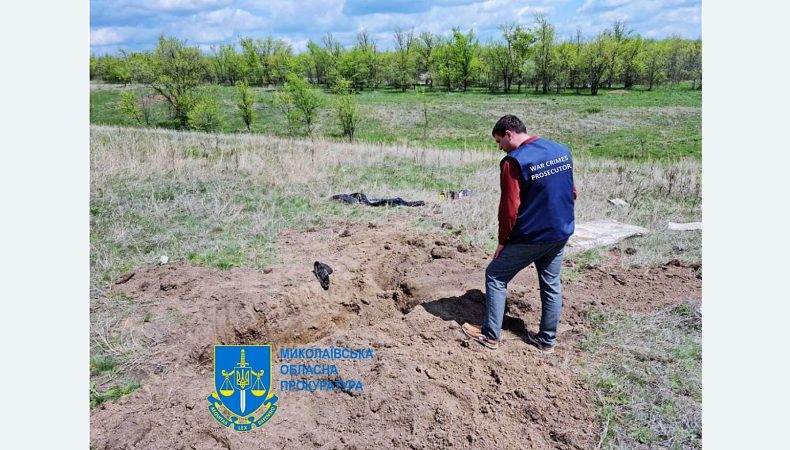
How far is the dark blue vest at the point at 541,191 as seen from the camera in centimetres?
351

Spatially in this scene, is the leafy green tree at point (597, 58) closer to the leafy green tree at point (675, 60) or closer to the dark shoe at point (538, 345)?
the leafy green tree at point (675, 60)

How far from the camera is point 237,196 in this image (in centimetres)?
788

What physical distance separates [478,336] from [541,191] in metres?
1.29

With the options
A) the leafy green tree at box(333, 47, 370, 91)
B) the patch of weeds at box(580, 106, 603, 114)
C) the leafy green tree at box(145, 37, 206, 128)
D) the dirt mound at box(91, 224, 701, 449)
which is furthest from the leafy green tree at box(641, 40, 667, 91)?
the dirt mound at box(91, 224, 701, 449)

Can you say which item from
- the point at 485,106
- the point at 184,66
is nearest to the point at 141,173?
the point at 184,66

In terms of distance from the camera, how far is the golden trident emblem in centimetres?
342

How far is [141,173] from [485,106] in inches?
1445

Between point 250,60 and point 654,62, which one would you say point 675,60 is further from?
point 250,60

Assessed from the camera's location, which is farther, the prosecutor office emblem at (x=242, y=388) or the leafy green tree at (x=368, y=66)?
the leafy green tree at (x=368, y=66)

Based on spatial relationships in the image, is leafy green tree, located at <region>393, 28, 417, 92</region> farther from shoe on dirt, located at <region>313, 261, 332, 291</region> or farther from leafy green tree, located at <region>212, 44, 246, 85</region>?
shoe on dirt, located at <region>313, 261, 332, 291</region>

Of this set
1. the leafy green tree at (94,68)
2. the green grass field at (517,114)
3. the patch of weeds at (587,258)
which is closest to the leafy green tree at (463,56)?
the green grass field at (517,114)

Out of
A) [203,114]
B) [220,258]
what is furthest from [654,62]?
[220,258]

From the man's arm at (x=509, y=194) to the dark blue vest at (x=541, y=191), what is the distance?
0.04 metres

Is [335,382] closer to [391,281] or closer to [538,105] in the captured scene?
[391,281]
